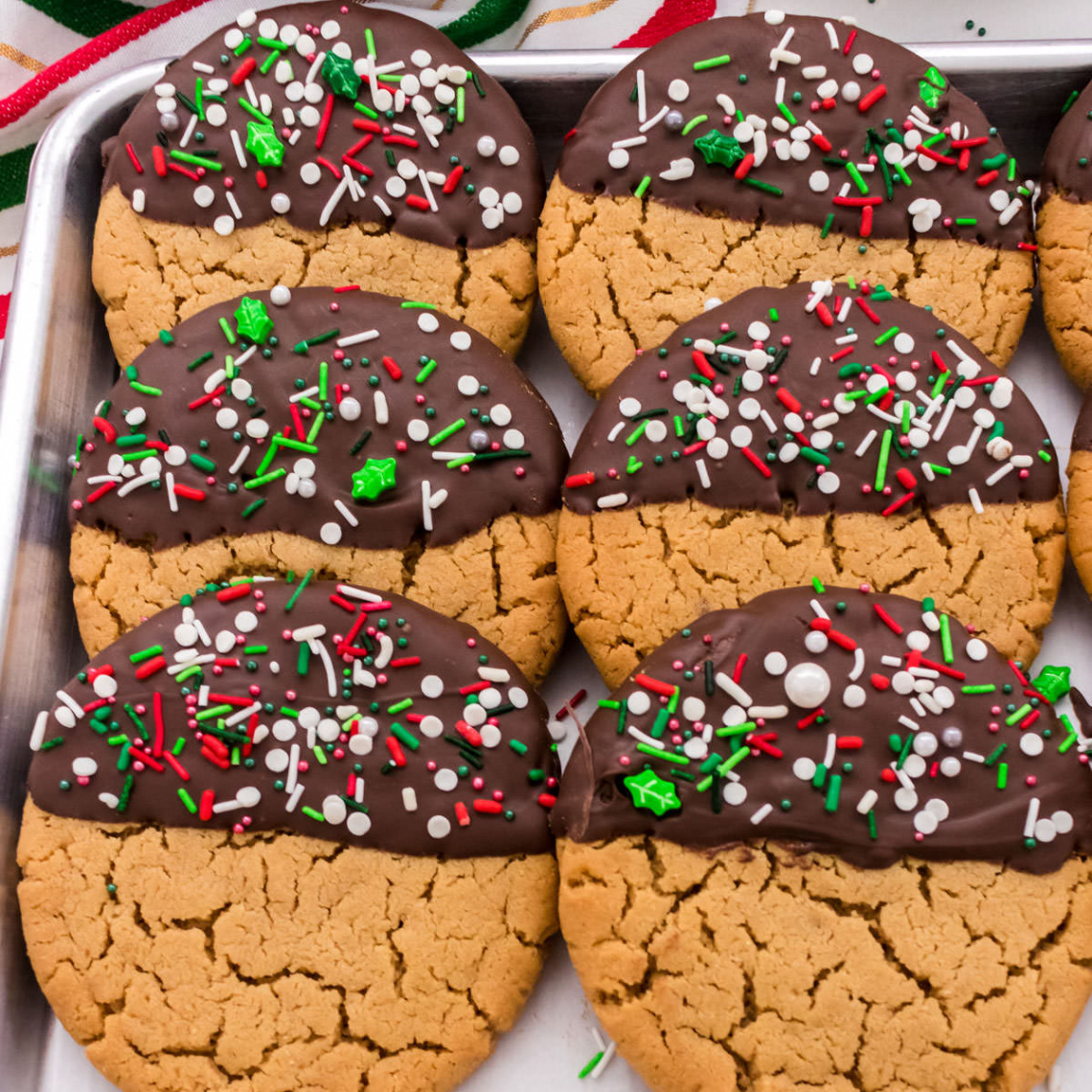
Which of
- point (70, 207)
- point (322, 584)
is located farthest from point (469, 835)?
point (70, 207)

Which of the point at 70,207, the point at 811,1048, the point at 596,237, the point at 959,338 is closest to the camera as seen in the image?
the point at 811,1048

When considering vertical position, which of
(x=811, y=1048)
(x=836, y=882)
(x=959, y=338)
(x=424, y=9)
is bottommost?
Answer: (x=811, y=1048)

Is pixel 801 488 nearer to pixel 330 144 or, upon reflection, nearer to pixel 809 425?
pixel 809 425

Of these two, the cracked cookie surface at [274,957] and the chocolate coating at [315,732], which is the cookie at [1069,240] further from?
the cracked cookie surface at [274,957]

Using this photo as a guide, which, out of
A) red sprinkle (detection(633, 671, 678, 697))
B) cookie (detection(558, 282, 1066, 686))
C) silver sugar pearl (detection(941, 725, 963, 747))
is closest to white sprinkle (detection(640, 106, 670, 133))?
cookie (detection(558, 282, 1066, 686))

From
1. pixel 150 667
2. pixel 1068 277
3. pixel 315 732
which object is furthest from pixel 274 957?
pixel 1068 277

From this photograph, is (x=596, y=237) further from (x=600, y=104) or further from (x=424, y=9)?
(x=424, y=9)
